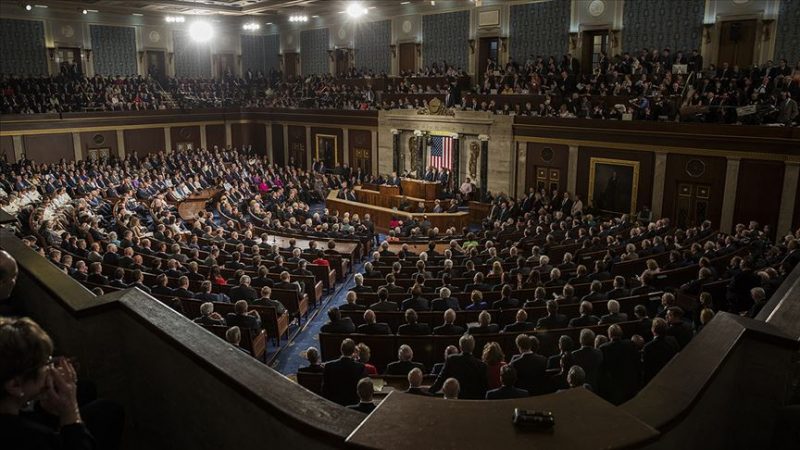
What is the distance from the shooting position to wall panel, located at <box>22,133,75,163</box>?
25.7 m

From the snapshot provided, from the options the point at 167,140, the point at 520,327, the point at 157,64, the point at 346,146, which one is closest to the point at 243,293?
the point at 520,327

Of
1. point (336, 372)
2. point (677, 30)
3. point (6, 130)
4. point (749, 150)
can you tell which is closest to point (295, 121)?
point (6, 130)

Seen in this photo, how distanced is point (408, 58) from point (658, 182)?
15.6 meters

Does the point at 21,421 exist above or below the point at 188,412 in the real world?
above

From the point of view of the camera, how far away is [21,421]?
2207 mm

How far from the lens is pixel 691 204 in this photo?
1842 centimetres

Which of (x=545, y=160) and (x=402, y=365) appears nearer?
(x=402, y=365)

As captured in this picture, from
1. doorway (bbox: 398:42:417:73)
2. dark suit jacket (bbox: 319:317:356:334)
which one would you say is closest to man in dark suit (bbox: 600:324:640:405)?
dark suit jacket (bbox: 319:317:356:334)

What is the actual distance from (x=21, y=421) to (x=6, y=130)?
27433mm

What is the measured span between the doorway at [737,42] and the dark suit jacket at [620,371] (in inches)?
705

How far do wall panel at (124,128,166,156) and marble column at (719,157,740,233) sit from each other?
25687 mm

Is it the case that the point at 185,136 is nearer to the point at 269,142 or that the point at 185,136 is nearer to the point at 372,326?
the point at 269,142

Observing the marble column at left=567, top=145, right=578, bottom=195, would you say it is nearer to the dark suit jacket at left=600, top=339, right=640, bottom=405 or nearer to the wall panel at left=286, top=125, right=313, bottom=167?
the wall panel at left=286, top=125, right=313, bottom=167

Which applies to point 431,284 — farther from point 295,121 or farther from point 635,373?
point 295,121
